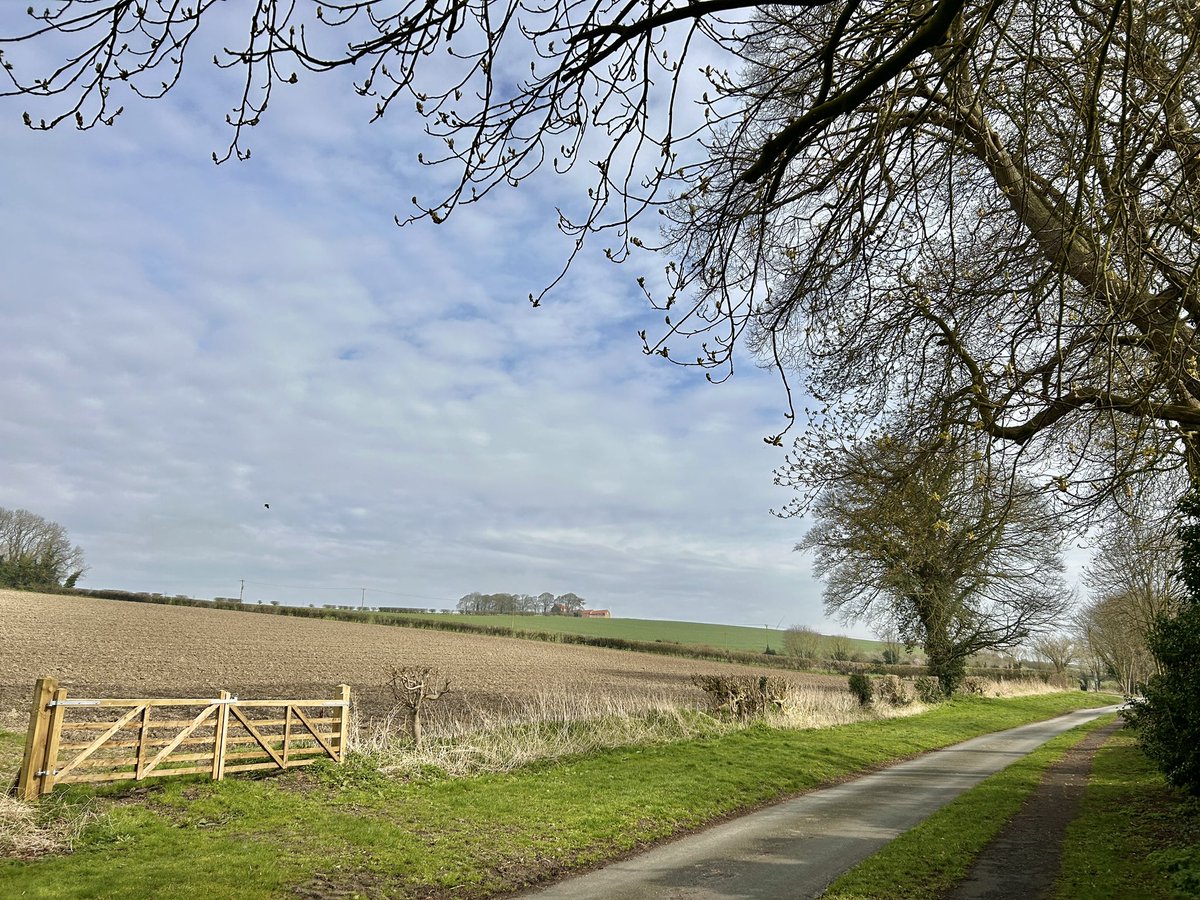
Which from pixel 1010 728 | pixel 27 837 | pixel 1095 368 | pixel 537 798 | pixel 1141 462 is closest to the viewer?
pixel 1095 368

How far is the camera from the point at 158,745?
38.8 ft

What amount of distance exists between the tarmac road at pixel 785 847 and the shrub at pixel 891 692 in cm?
1231

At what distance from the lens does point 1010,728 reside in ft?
87.9

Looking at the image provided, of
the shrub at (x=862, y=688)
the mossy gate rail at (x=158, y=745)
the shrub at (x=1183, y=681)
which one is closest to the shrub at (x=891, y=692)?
the shrub at (x=862, y=688)

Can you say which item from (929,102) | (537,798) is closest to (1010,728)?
(537,798)

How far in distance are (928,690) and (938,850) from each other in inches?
954

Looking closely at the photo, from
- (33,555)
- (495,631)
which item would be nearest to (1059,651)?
(495,631)

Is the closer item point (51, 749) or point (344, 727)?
point (51, 749)

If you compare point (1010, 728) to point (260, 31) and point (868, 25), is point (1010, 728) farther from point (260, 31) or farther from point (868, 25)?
point (260, 31)

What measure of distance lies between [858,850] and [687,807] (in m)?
3.03

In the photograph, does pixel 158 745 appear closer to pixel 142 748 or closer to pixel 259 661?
pixel 142 748

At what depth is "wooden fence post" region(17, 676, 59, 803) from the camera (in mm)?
9875

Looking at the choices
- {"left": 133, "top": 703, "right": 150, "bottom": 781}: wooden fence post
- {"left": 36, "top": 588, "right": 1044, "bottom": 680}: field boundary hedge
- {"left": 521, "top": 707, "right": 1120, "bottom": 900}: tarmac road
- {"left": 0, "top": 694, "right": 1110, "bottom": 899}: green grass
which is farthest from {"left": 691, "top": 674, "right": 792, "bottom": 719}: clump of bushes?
{"left": 36, "top": 588, "right": 1044, "bottom": 680}: field boundary hedge

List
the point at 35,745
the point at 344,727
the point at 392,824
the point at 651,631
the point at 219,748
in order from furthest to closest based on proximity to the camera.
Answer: the point at 651,631, the point at 344,727, the point at 219,748, the point at 35,745, the point at 392,824
